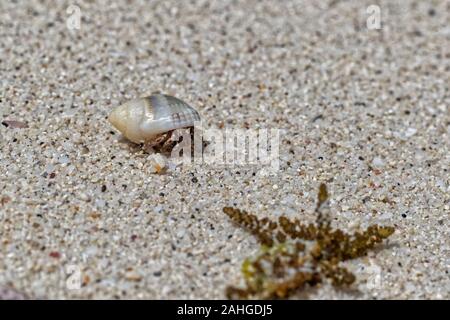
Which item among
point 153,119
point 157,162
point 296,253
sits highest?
Result: point 153,119

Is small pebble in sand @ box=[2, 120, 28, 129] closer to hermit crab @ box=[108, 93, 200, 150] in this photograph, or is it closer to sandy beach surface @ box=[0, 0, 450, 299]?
sandy beach surface @ box=[0, 0, 450, 299]

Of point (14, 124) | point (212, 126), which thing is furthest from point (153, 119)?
point (14, 124)

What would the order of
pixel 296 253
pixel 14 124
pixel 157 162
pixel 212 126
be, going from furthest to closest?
pixel 212 126
pixel 14 124
pixel 157 162
pixel 296 253

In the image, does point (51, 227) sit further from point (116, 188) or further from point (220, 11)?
point (220, 11)

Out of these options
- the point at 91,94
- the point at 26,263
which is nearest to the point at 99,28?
the point at 91,94

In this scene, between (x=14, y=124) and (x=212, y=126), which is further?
(x=212, y=126)

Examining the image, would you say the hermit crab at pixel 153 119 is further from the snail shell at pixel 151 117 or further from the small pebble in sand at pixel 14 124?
the small pebble in sand at pixel 14 124

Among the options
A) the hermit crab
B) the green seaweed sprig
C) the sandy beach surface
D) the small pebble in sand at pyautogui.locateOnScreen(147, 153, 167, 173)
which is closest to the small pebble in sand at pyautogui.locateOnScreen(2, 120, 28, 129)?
the sandy beach surface

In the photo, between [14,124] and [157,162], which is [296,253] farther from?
[14,124]

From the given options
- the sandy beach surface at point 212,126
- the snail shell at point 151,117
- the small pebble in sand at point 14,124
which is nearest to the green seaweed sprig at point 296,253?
the sandy beach surface at point 212,126
